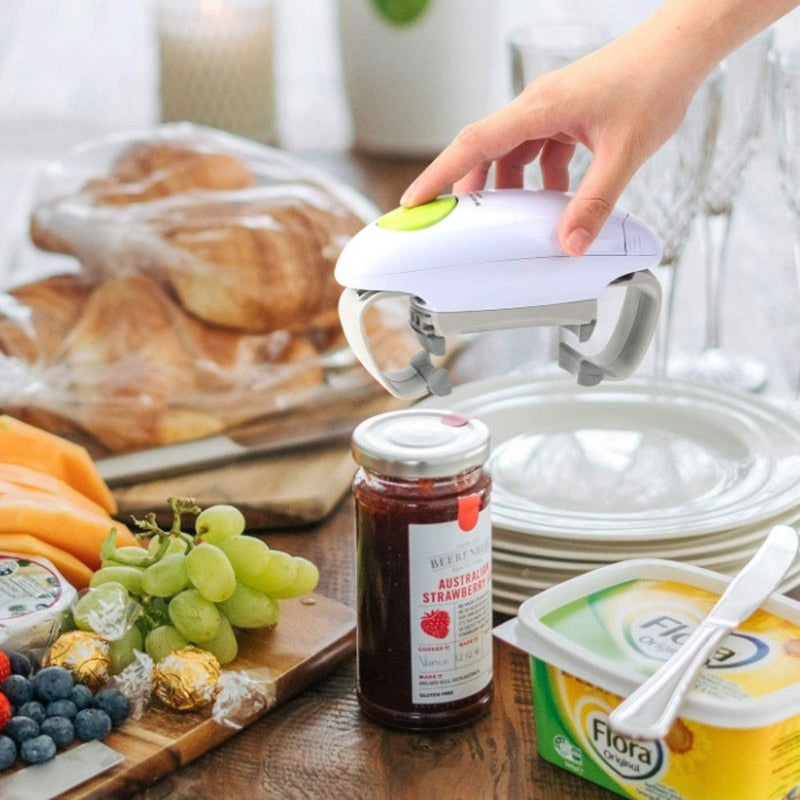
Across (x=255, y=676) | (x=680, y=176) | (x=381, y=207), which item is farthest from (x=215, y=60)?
(x=255, y=676)

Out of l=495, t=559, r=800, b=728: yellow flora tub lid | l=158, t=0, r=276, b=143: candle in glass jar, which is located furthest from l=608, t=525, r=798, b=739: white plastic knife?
l=158, t=0, r=276, b=143: candle in glass jar

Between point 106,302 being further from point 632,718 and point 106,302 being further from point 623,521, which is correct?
point 632,718

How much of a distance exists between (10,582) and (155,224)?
0.61 m

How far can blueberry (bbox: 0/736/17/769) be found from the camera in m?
0.88

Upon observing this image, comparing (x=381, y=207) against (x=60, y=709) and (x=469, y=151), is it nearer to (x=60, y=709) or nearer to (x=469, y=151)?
(x=469, y=151)

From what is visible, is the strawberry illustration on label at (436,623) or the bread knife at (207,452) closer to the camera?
the strawberry illustration on label at (436,623)

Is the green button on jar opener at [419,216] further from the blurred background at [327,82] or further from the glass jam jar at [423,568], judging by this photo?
the blurred background at [327,82]

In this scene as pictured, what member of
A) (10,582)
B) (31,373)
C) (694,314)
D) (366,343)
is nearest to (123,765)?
(10,582)

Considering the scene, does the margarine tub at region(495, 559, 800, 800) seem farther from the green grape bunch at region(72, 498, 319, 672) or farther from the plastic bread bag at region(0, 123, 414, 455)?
the plastic bread bag at region(0, 123, 414, 455)

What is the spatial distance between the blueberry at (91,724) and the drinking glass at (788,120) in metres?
0.78

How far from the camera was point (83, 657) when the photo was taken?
0.93m

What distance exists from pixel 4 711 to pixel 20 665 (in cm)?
5

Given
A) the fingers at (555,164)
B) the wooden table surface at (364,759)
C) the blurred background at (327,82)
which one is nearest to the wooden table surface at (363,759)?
the wooden table surface at (364,759)

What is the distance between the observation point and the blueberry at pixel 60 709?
0.91m
